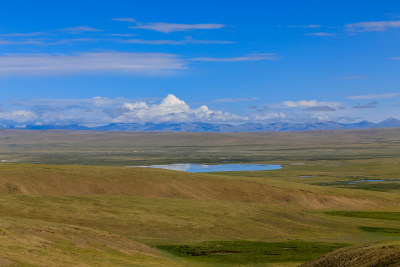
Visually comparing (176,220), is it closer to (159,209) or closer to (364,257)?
(159,209)

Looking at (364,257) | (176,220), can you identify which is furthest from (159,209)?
(364,257)

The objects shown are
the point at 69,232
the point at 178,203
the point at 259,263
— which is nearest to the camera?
the point at 259,263

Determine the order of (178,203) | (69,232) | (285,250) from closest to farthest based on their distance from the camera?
(69,232) < (285,250) < (178,203)

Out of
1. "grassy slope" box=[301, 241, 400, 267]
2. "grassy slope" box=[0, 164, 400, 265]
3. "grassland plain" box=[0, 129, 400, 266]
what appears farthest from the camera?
"grassy slope" box=[0, 164, 400, 265]

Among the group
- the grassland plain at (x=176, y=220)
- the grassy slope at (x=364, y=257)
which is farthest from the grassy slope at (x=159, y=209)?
the grassy slope at (x=364, y=257)

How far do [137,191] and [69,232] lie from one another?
4440 cm

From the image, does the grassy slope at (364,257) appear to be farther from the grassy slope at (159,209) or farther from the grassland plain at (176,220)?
the grassy slope at (159,209)

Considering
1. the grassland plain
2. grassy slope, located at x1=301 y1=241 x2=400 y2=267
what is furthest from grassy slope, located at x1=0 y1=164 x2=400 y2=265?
grassy slope, located at x1=301 y1=241 x2=400 y2=267

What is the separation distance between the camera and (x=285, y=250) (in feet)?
162

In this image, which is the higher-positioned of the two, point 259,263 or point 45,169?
point 45,169

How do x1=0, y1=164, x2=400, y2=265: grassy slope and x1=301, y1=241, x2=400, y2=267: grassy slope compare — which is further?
x1=0, y1=164, x2=400, y2=265: grassy slope

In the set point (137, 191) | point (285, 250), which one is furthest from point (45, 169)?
point (285, 250)

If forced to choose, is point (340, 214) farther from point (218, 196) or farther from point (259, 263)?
point (259, 263)

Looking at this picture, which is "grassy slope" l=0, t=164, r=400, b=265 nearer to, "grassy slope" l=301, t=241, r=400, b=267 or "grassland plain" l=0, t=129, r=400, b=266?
"grassland plain" l=0, t=129, r=400, b=266
